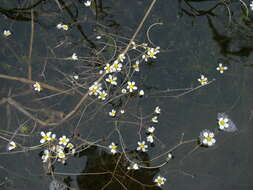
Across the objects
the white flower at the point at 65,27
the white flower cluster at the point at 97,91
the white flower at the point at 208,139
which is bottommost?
the white flower at the point at 208,139

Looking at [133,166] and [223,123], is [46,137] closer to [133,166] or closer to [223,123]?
[133,166]

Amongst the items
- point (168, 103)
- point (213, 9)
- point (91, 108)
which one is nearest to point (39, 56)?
point (91, 108)

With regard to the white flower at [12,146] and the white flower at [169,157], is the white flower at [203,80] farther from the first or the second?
the white flower at [12,146]

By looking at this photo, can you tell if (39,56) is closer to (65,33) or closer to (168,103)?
(65,33)

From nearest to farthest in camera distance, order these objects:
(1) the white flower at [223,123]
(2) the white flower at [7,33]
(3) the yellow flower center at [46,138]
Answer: (3) the yellow flower center at [46,138]
(1) the white flower at [223,123]
(2) the white flower at [7,33]

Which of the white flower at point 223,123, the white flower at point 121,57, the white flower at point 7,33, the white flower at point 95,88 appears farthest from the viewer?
the white flower at point 7,33

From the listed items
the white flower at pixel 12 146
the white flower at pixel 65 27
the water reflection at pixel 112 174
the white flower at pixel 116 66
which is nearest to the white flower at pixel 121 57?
the white flower at pixel 116 66

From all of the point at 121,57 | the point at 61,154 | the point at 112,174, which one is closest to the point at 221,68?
the point at 121,57
